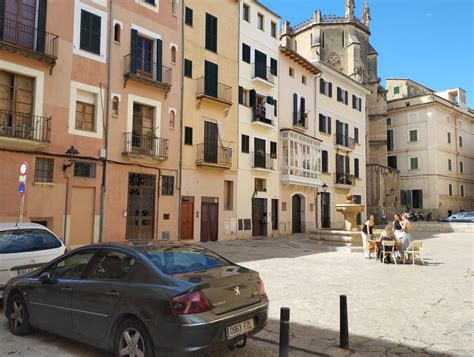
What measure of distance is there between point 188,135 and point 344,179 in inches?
720

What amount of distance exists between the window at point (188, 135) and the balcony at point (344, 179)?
17.1 meters

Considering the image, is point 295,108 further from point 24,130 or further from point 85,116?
point 24,130

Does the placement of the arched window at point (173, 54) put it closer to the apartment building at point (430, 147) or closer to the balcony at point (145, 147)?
the balcony at point (145, 147)

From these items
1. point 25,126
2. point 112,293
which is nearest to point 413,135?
point 25,126

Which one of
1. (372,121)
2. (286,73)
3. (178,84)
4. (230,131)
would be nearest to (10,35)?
(178,84)

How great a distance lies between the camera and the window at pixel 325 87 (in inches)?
1323

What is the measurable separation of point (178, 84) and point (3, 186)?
10309 millimetres

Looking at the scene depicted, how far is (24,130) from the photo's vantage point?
15117mm

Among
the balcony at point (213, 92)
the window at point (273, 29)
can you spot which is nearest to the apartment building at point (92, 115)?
the balcony at point (213, 92)

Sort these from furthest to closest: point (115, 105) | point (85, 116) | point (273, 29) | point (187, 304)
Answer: point (273, 29) → point (115, 105) → point (85, 116) → point (187, 304)

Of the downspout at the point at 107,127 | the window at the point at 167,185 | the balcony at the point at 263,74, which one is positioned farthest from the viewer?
the balcony at the point at 263,74

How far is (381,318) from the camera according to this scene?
6.92 metres

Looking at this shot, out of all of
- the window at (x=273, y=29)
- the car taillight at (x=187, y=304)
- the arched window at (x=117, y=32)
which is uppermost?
the window at (x=273, y=29)

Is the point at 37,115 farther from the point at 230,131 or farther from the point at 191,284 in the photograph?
the point at 191,284
